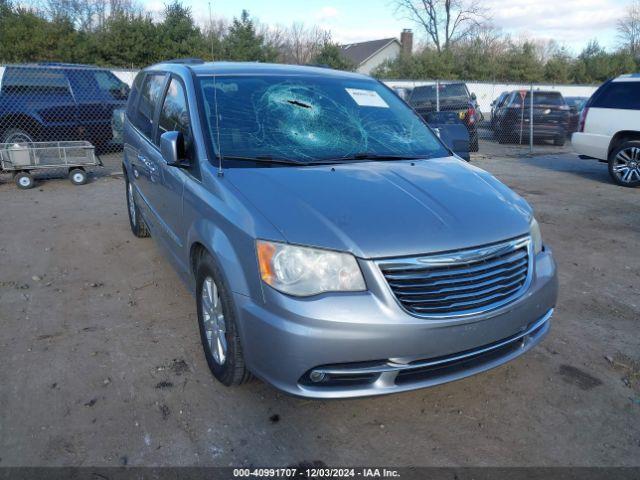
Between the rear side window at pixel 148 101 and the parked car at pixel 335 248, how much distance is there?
2.45 feet

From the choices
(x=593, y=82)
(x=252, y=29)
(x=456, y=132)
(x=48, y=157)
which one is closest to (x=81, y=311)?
(x=456, y=132)

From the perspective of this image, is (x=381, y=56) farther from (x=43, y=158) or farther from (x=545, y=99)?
(x=43, y=158)

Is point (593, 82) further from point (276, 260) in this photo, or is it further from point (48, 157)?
point (276, 260)

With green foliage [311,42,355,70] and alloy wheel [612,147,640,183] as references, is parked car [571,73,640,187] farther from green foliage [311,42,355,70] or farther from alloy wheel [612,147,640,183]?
green foliage [311,42,355,70]

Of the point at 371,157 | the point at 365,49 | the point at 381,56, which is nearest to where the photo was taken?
the point at 371,157

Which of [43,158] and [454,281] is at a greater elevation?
[43,158]

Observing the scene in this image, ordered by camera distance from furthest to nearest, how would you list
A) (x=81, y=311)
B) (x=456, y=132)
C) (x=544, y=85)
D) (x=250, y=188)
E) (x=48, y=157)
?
1. (x=544, y=85)
2. (x=48, y=157)
3. (x=456, y=132)
4. (x=81, y=311)
5. (x=250, y=188)

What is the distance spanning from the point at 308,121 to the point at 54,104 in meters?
8.88

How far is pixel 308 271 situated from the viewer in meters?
2.39

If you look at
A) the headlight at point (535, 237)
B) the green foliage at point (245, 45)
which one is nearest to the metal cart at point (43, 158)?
the headlight at point (535, 237)

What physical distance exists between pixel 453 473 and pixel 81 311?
120 inches

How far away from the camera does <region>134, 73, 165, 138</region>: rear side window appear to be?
14.4ft

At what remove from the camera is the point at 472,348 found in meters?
2.53

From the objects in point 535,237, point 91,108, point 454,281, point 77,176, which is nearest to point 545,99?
point 91,108
